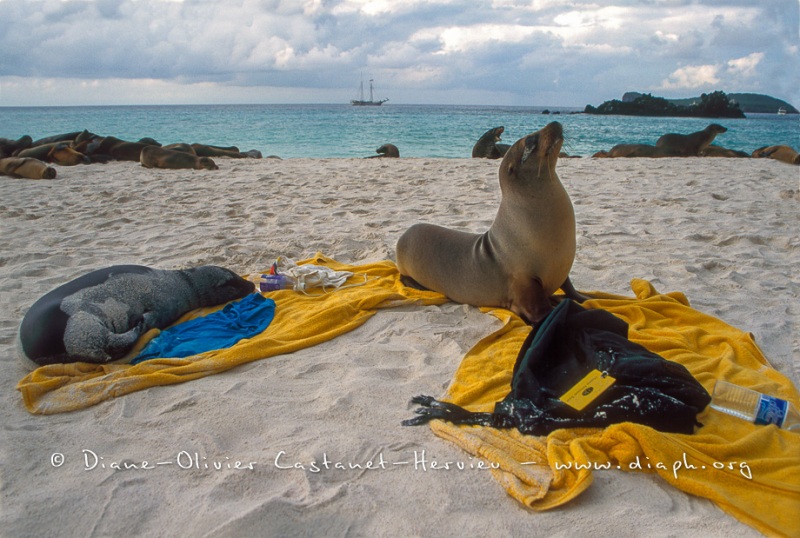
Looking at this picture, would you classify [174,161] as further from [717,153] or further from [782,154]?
[782,154]

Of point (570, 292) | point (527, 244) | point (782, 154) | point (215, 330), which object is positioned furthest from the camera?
point (782, 154)

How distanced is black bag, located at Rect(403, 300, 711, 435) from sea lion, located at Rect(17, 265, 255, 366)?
1.88m

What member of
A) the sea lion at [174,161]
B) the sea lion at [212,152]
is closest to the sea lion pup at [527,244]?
the sea lion at [174,161]

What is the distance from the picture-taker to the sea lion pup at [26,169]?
10.5 meters

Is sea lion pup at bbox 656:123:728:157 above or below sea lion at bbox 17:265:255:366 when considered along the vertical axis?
above

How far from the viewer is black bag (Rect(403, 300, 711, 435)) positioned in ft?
8.16

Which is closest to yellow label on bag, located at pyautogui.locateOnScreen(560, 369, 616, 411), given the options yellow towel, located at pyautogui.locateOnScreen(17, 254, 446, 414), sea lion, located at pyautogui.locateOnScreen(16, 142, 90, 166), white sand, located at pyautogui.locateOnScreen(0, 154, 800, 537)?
white sand, located at pyautogui.locateOnScreen(0, 154, 800, 537)

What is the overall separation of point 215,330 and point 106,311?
672mm

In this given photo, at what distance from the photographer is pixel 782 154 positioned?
1334 cm

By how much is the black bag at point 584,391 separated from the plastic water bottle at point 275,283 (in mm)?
2184

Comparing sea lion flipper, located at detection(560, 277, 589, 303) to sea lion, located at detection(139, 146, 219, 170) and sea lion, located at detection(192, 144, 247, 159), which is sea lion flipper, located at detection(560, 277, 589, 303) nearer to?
sea lion, located at detection(139, 146, 219, 170)

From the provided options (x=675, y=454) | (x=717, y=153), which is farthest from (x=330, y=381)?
(x=717, y=153)

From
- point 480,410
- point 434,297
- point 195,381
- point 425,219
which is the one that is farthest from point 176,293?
point 425,219

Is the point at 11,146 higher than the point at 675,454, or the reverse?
the point at 11,146
